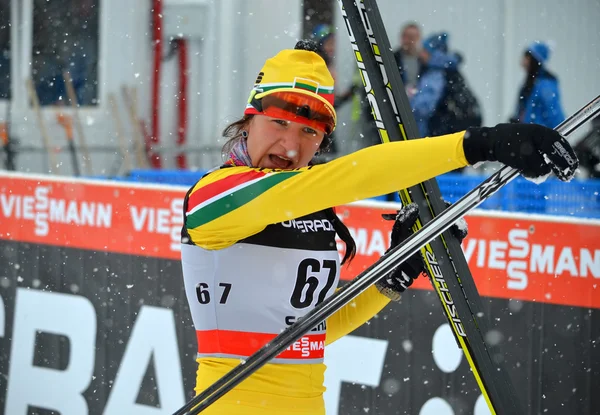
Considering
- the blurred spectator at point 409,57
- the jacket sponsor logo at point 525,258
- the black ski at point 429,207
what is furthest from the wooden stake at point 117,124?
the black ski at point 429,207

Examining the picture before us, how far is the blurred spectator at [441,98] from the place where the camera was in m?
5.74

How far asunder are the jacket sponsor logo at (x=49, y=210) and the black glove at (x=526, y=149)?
322 cm

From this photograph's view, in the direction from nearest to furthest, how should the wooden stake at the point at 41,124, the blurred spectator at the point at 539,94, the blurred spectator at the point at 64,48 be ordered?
1. the blurred spectator at the point at 539,94
2. the wooden stake at the point at 41,124
3. the blurred spectator at the point at 64,48

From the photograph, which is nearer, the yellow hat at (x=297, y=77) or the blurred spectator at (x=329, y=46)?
the yellow hat at (x=297, y=77)

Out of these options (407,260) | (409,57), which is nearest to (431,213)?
(407,260)

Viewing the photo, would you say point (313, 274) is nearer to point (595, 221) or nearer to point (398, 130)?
point (398, 130)

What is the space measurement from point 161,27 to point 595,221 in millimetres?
7824

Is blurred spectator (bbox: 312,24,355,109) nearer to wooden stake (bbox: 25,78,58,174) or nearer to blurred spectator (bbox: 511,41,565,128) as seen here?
blurred spectator (bbox: 511,41,565,128)

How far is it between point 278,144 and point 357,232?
1.79 metres

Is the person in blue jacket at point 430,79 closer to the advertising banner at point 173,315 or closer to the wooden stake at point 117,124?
Answer: the advertising banner at point 173,315

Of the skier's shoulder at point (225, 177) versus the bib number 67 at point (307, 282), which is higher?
the skier's shoulder at point (225, 177)

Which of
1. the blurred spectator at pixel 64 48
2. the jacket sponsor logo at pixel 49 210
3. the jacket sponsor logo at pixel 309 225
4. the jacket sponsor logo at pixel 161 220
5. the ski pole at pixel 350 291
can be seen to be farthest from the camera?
the blurred spectator at pixel 64 48

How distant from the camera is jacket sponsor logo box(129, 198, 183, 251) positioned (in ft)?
15.3

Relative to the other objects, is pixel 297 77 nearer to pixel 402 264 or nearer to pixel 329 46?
pixel 402 264
